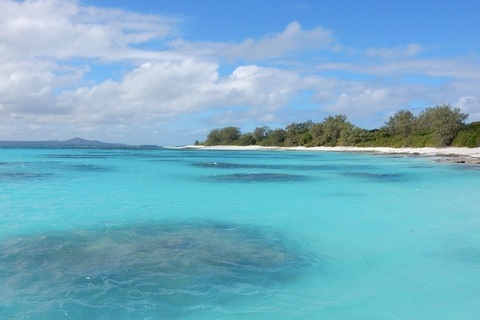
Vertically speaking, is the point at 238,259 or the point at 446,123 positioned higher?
the point at 446,123

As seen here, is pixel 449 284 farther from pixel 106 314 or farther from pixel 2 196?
pixel 2 196

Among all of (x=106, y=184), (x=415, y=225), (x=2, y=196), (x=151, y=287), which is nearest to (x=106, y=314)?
(x=151, y=287)

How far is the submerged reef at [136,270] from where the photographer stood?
6617mm

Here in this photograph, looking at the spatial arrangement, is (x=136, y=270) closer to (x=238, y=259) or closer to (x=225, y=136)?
(x=238, y=259)

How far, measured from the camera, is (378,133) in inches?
4274

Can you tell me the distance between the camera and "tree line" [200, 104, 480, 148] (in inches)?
2788

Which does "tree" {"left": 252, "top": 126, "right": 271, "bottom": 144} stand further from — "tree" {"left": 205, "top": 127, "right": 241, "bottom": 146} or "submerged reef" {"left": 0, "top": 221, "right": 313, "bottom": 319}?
"submerged reef" {"left": 0, "top": 221, "right": 313, "bottom": 319}

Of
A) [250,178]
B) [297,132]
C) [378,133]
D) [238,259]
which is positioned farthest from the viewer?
[297,132]

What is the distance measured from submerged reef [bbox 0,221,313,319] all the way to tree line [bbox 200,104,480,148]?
2554 inches

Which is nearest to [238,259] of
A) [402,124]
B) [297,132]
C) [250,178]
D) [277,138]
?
[250,178]

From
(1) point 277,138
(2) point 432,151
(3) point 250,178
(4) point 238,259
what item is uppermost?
(1) point 277,138

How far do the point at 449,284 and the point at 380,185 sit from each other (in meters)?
17.9

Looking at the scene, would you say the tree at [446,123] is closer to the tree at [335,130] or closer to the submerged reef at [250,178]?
the tree at [335,130]

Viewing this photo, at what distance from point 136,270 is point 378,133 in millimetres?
107631
